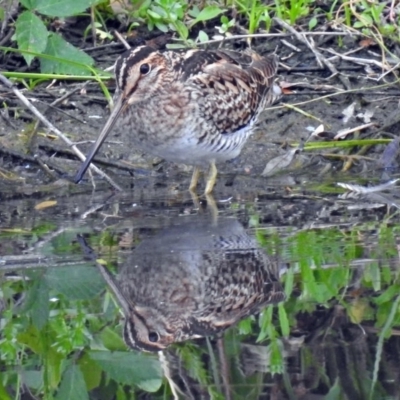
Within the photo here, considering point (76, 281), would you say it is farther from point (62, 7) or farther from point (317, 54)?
point (317, 54)

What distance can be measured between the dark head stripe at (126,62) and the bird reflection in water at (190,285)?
1094 mm

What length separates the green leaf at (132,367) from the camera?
3256 millimetres

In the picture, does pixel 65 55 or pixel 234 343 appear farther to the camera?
pixel 65 55

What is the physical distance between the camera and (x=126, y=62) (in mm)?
5848

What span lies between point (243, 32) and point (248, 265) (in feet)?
11.5

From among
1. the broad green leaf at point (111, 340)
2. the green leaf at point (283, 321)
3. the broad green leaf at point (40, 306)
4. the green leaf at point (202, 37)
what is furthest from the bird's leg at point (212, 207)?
the green leaf at point (202, 37)

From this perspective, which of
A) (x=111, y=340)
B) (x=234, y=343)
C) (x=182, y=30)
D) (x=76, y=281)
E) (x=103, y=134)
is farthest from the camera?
(x=182, y=30)

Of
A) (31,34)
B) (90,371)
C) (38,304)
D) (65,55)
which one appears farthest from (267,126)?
(90,371)

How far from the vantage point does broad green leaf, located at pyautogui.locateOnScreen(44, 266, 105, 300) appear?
4.14 meters

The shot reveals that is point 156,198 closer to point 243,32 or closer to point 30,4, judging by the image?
point 30,4

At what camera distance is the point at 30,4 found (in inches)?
251

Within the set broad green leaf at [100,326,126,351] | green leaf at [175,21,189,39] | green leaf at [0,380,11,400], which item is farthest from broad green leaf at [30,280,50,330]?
green leaf at [175,21,189,39]

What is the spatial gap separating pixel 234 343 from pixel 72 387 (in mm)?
543

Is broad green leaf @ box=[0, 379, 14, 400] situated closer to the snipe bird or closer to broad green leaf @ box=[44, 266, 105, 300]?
broad green leaf @ box=[44, 266, 105, 300]
